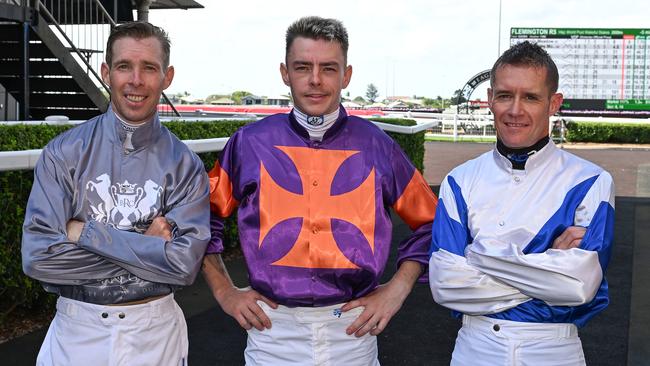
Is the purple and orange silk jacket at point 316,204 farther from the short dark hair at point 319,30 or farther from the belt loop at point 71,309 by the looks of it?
the belt loop at point 71,309

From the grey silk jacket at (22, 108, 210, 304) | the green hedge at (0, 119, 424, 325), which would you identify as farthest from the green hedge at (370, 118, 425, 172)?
the grey silk jacket at (22, 108, 210, 304)

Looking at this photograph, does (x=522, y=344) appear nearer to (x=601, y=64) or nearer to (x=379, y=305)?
(x=379, y=305)

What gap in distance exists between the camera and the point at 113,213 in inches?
104

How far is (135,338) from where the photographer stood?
2641mm

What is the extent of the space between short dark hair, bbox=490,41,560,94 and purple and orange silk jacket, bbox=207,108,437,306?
0.54 metres

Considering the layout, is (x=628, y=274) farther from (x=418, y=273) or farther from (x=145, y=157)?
(x=145, y=157)

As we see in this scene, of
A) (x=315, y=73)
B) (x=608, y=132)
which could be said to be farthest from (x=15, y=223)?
(x=608, y=132)

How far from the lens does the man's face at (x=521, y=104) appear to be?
2629mm

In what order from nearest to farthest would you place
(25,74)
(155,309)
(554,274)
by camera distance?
(554,274), (155,309), (25,74)

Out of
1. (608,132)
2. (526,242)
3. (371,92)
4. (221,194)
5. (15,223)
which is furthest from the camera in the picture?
(371,92)

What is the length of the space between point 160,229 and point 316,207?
0.57m

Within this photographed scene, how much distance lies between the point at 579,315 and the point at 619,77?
110 ft

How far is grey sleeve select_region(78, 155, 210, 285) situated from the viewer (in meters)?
2.53

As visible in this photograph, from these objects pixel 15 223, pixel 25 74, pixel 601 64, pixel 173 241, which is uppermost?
pixel 601 64
